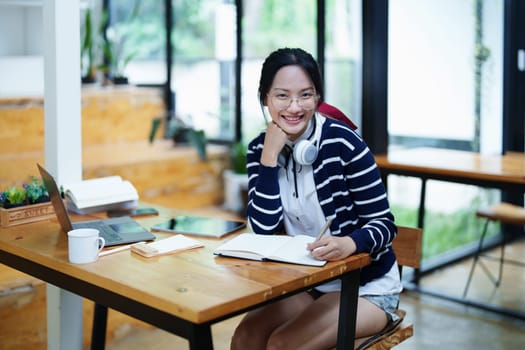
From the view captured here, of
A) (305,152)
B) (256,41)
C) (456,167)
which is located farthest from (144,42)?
(305,152)

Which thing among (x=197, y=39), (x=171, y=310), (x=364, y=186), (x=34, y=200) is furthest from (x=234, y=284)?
(x=197, y=39)

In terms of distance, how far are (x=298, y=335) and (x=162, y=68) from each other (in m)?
4.02

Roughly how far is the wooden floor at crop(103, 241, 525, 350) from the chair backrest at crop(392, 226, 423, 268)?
3.61 ft

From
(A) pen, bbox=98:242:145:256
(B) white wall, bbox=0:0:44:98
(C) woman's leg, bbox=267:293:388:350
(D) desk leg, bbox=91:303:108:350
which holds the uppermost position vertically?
(B) white wall, bbox=0:0:44:98

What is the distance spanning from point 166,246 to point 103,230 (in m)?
0.27

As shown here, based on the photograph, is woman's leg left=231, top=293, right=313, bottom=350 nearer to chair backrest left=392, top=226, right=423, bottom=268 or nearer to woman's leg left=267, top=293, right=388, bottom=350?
woman's leg left=267, top=293, right=388, bottom=350

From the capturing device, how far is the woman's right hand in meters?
2.35

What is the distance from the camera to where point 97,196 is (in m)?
2.74

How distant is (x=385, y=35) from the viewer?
4.33 metres

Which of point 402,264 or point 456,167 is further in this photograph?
point 456,167

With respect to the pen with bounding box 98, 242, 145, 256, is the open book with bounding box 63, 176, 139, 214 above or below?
above

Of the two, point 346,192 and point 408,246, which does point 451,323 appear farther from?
point 346,192

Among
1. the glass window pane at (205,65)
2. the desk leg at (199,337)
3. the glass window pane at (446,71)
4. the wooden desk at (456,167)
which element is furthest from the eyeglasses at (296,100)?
the glass window pane at (205,65)

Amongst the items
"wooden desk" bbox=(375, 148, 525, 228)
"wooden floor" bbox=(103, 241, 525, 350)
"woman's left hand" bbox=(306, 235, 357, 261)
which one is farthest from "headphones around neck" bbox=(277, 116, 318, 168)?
"wooden desk" bbox=(375, 148, 525, 228)
